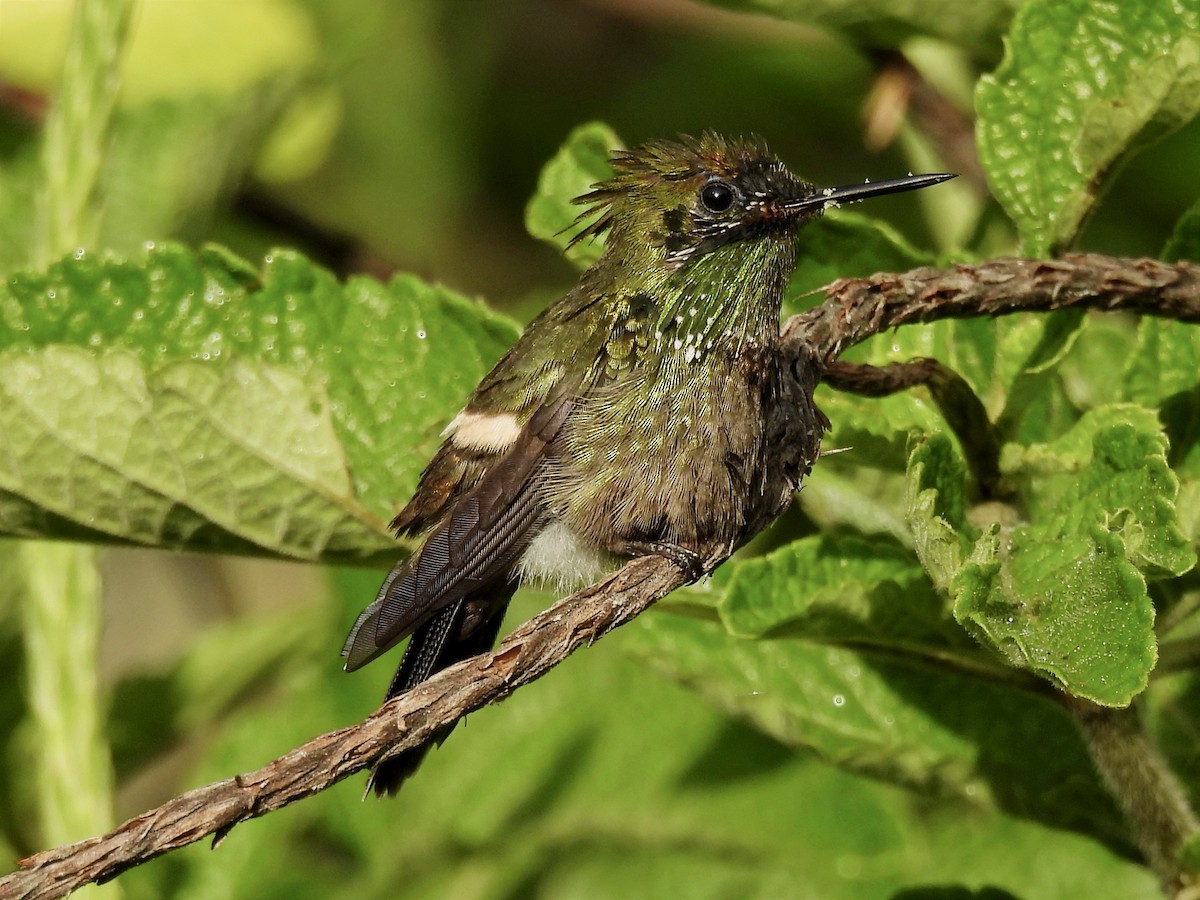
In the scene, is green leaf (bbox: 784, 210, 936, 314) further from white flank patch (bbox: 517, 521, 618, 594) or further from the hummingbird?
white flank patch (bbox: 517, 521, 618, 594)

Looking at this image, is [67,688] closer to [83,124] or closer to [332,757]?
[83,124]

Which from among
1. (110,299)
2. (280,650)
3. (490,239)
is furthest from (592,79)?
(110,299)

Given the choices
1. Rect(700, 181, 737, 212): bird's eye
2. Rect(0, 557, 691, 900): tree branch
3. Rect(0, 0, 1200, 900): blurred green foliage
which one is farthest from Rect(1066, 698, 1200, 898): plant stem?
Rect(700, 181, 737, 212): bird's eye

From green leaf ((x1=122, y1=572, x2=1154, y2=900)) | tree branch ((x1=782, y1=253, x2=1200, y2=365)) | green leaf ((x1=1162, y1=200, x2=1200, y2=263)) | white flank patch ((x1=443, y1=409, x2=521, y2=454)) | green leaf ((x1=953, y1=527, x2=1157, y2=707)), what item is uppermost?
tree branch ((x1=782, y1=253, x2=1200, y2=365))

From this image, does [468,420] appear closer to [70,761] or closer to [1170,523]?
[70,761]

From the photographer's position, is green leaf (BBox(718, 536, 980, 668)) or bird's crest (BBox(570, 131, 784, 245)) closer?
green leaf (BBox(718, 536, 980, 668))

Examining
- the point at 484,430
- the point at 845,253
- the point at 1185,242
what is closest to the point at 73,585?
the point at 484,430

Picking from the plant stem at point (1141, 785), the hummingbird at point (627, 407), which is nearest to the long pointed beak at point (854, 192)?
the hummingbird at point (627, 407)
